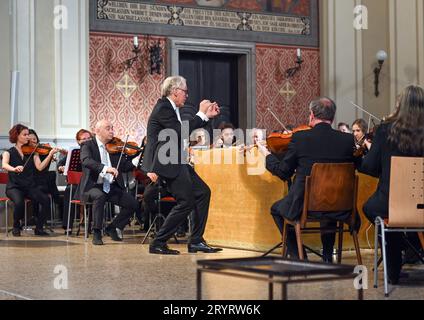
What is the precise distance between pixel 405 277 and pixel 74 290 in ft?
7.12

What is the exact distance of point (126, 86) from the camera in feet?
37.8

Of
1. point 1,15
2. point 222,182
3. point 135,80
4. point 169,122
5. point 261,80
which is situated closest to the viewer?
point 169,122

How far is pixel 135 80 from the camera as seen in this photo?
11.6 meters

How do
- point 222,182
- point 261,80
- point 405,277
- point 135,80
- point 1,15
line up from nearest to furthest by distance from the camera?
point 405,277 → point 222,182 → point 1,15 → point 135,80 → point 261,80

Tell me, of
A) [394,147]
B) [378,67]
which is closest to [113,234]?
[394,147]

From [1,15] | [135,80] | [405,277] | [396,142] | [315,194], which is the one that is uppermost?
[1,15]

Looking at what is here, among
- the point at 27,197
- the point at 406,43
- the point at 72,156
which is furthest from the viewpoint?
the point at 406,43

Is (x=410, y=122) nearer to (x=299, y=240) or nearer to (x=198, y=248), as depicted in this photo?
(x=299, y=240)

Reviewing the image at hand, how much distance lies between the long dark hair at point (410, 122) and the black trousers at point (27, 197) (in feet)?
17.5

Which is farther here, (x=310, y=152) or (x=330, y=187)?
(x=310, y=152)

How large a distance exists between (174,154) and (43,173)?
3.59 meters

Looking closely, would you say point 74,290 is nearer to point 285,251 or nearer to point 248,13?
point 285,251

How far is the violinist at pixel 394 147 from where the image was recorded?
4.98 metres

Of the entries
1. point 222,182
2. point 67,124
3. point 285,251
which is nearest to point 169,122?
point 222,182
